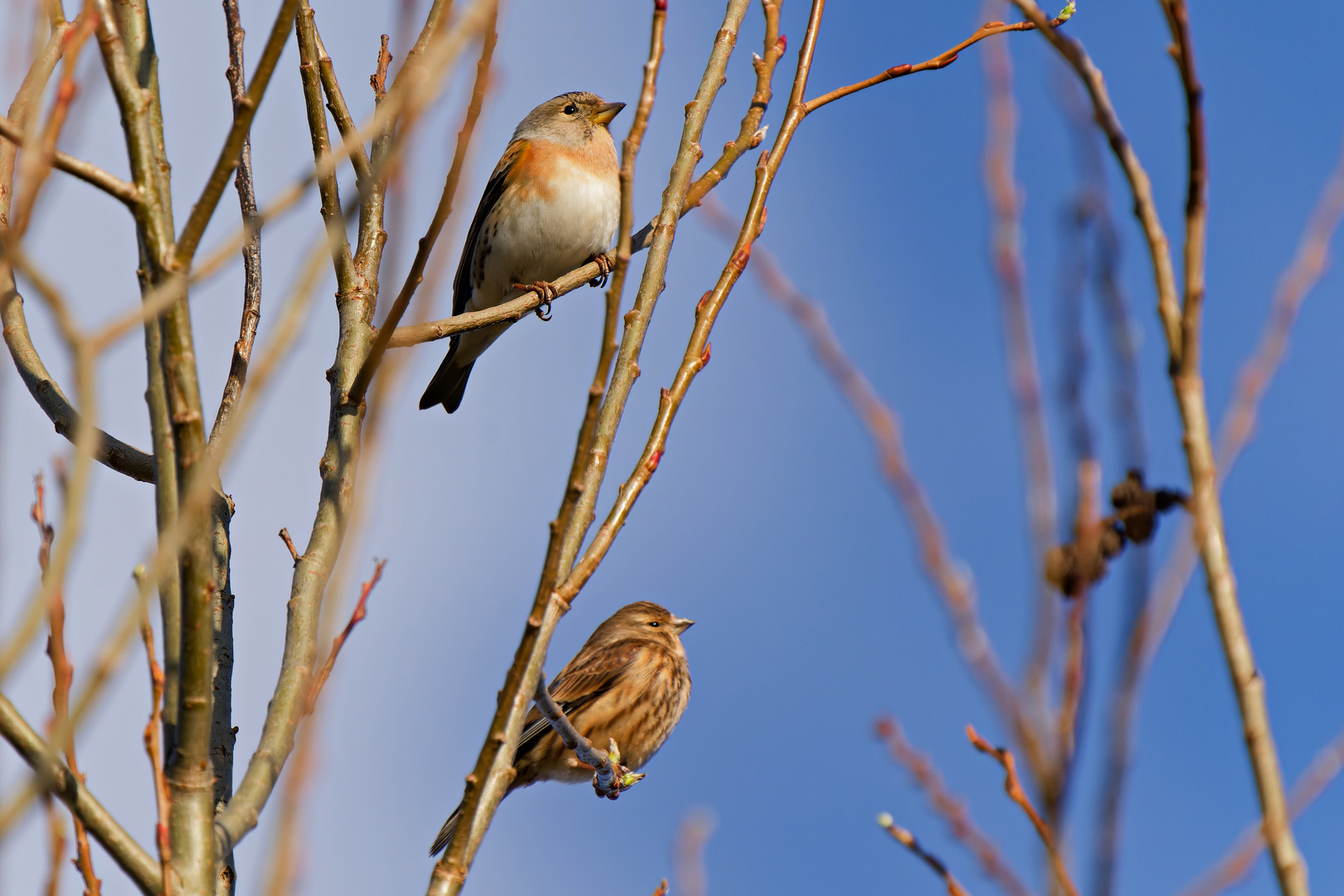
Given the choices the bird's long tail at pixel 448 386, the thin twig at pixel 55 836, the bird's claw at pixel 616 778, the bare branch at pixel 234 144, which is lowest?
the thin twig at pixel 55 836

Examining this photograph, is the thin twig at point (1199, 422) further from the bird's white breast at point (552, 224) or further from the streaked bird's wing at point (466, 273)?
the streaked bird's wing at point (466, 273)

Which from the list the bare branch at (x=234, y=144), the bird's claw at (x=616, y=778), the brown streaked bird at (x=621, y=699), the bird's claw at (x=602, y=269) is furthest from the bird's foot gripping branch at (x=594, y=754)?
the bird's claw at (x=602, y=269)

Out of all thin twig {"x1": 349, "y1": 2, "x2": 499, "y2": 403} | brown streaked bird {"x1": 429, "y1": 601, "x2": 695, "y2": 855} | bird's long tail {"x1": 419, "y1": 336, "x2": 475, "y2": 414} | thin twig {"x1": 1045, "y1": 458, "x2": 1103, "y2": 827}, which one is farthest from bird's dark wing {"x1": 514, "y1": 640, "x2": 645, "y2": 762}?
→ thin twig {"x1": 1045, "y1": 458, "x2": 1103, "y2": 827}

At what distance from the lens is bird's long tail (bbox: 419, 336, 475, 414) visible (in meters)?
7.75

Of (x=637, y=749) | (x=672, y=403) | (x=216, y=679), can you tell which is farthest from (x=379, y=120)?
(x=637, y=749)

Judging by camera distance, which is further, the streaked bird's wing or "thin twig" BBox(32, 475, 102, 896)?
the streaked bird's wing

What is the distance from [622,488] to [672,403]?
0.85 feet

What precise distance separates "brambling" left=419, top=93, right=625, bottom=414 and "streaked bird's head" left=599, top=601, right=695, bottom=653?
1.84m

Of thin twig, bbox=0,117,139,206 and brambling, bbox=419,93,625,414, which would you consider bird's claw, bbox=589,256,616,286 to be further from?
thin twig, bbox=0,117,139,206

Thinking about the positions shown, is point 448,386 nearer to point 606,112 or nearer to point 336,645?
point 606,112

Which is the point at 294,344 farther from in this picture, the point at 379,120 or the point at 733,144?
the point at 733,144

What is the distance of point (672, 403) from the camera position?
10.5 ft

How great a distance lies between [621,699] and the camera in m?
7.52

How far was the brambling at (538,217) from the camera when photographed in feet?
23.8
